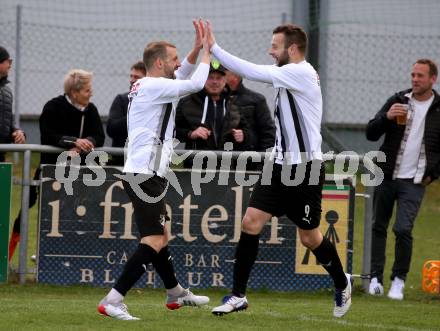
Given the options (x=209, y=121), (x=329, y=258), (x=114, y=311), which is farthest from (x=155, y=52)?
(x=209, y=121)

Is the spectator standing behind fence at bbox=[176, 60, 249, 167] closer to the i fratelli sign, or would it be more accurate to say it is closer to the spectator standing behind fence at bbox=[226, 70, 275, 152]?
the spectator standing behind fence at bbox=[226, 70, 275, 152]

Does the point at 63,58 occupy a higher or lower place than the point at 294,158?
higher

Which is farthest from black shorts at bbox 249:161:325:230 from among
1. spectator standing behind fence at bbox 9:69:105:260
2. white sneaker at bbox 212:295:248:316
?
spectator standing behind fence at bbox 9:69:105:260

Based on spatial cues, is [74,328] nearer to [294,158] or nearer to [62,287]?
[294,158]

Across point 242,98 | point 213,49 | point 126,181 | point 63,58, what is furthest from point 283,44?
point 63,58

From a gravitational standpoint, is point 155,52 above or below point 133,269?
above

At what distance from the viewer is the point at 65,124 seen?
1163 cm

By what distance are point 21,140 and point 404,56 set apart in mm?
9895

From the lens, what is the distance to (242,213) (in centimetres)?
1164

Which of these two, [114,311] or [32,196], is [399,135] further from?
[114,311]

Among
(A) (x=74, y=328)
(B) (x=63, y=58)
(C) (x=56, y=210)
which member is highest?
(B) (x=63, y=58)

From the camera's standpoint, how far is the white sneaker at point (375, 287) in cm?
1177

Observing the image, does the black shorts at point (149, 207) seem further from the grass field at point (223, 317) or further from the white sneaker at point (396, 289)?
the white sneaker at point (396, 289)

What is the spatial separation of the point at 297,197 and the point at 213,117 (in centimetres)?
289
